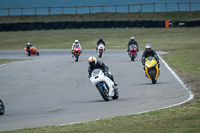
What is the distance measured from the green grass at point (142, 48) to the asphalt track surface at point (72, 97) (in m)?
0.80

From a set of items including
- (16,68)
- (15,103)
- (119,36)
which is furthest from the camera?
(119,36)

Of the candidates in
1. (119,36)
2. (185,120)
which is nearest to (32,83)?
(185,120)

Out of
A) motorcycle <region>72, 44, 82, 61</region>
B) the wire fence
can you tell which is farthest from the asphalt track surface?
the wire fence

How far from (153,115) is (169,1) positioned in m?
63.4

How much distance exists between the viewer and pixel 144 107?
11.9 metres

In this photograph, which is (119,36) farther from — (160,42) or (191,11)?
(191,11)

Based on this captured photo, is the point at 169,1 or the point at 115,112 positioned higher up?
the point at 169,1

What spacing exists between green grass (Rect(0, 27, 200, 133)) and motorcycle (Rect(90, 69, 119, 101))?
2.32m

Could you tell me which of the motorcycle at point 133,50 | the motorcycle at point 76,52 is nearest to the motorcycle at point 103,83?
the motorcycle at point 133,50

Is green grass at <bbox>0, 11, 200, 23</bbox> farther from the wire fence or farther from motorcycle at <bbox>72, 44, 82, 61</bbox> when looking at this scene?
motorcycle at <bbox>72, 44, 82, 61</bbox>

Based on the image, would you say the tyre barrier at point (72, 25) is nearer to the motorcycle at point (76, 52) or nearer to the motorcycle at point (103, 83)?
the motorcycle at point (76, 52)

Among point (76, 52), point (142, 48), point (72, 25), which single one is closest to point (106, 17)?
point (72, 25)

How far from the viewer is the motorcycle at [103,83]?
13.1 metres

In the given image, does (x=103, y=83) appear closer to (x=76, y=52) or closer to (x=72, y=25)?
(x=76, y=52)
